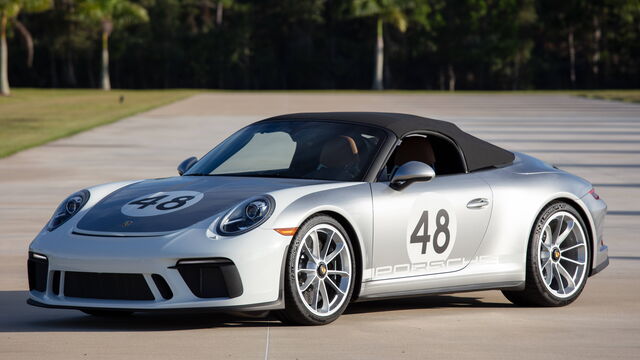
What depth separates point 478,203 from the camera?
8492mm

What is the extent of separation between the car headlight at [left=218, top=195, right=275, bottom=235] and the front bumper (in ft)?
0.22

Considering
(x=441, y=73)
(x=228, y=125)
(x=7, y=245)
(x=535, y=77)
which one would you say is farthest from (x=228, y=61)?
(x=7, y=245)

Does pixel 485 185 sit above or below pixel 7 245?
above

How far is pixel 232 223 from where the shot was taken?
7414mm

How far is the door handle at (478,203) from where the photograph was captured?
27.7ft

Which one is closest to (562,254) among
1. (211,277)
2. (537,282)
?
(537,282)

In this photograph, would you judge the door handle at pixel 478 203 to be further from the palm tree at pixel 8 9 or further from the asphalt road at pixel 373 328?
the palm tree at pixel 8 9

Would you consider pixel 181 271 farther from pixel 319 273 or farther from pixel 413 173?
pixel 413 173

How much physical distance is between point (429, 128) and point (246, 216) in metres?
1.85

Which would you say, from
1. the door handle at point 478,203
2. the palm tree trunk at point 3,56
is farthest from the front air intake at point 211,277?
the palm tree trunk at point 3,56

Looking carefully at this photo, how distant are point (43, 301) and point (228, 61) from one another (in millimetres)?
95756

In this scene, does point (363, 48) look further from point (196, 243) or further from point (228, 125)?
point (196, 243)

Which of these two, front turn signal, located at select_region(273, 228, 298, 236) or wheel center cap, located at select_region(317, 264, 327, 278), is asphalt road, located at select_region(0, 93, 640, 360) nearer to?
wheel center cap, located at select_region(317, 264, 327, 278)

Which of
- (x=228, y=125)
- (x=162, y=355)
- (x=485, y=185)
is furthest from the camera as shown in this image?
(x=228, y=125)
